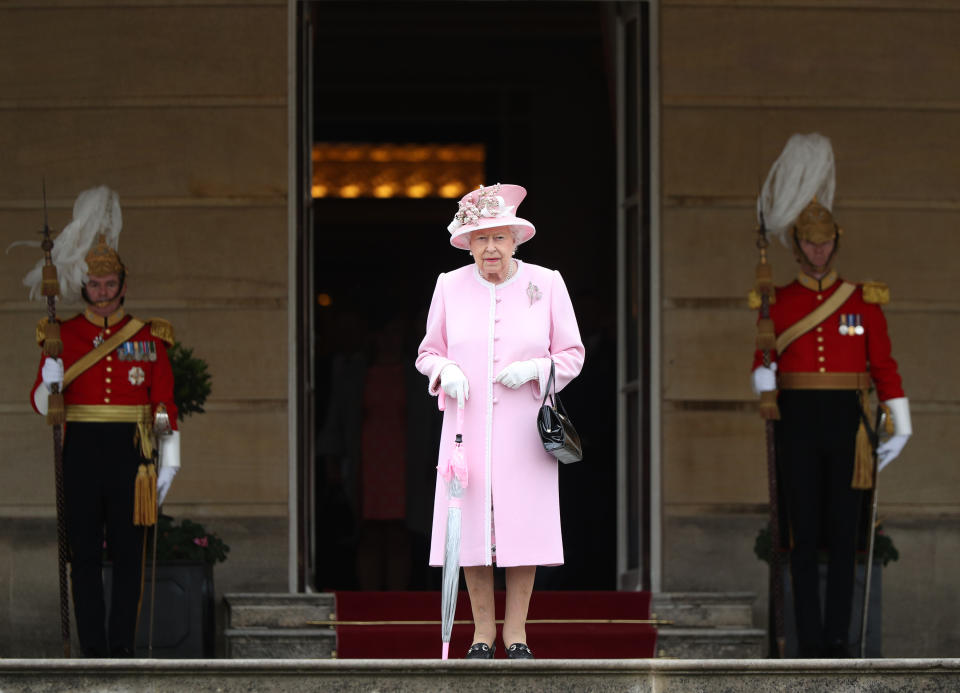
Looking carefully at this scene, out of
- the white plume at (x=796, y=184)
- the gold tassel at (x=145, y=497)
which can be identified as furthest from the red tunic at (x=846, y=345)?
the gold tassel at (x=145, y=497)

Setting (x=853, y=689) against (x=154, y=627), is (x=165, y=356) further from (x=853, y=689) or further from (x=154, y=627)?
(x=853, y=689)

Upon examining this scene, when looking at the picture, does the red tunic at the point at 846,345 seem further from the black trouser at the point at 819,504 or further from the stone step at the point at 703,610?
the stone step at the point at 703,610

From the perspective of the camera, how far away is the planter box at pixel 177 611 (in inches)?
311

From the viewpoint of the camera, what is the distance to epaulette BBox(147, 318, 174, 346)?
300 inches

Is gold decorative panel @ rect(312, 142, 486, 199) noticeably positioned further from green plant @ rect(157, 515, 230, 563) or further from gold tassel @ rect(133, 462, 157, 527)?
gold tassel @ rect(133, 462, 157, 527)

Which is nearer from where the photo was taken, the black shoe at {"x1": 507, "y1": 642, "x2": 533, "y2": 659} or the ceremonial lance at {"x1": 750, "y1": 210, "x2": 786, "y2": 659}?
the black shoe at {"x1": 507, "y1": 642, "x2": 533, "y2": 659}

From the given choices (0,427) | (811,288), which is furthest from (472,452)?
(0,427)

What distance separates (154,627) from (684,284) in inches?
115

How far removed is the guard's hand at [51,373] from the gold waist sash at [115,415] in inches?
5.7

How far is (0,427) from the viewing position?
8789mm

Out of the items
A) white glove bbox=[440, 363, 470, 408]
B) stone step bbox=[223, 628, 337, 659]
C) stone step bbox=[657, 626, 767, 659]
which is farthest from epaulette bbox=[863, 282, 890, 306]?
stone step bbox=[223, 628, 337, 659]

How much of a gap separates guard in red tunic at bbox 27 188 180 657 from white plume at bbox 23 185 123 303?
10 cm

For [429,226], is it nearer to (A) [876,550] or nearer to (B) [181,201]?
(B) [181,201]

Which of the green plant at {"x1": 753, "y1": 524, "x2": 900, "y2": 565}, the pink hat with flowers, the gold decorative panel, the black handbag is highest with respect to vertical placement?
the gold decorative panel
